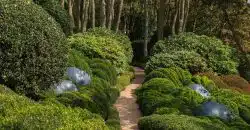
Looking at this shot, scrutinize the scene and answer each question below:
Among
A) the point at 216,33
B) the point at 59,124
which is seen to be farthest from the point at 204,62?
the point at 59,124

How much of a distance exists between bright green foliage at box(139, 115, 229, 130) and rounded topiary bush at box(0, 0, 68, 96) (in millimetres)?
2171

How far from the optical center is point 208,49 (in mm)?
21203

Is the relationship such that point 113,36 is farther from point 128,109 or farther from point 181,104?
point 181,104

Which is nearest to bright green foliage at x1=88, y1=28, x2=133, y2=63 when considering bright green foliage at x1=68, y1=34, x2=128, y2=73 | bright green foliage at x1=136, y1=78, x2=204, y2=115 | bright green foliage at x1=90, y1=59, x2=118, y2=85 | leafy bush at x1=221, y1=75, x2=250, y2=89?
bright green foliage at x1=68, y1=34, x2=128, y2=73

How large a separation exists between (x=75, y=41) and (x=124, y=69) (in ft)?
8.24

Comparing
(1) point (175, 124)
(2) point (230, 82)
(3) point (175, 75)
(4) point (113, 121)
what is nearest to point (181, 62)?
(2) point (230, 82)

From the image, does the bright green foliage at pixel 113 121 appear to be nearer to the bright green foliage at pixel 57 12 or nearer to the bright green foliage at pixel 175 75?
the bright green foliage at pixel 175 75

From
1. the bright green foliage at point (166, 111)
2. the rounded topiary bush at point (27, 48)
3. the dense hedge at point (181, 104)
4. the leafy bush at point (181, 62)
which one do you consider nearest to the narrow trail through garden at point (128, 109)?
the dense hedge at point (181, 104)

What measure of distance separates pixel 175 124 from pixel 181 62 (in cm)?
868

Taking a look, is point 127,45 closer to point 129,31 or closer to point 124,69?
point 124,69

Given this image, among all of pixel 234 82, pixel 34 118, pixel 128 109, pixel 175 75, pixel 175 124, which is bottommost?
pixel 234 82

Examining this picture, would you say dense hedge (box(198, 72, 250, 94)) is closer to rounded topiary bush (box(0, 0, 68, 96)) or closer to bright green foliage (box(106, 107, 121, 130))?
bright green foliage (box(106, 107, 121, 130))

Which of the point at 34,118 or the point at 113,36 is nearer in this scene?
the point at 34,118

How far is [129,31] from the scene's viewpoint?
39062mm
